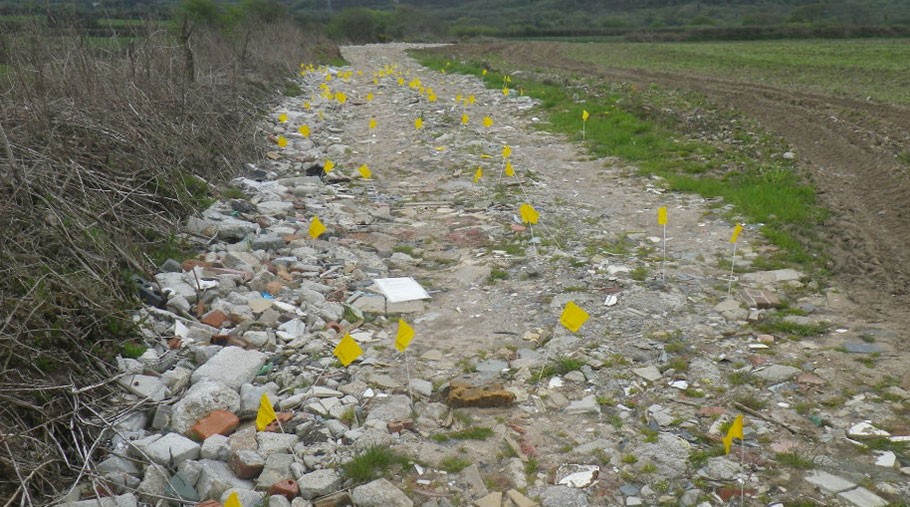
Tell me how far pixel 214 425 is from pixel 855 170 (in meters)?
7.88

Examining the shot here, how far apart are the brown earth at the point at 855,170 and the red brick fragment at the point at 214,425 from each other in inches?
168

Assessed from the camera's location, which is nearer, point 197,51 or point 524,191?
point 524,191

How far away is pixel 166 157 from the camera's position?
6543 millimetres

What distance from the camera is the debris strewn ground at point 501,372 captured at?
3.11 meters

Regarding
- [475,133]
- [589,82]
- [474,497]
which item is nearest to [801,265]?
[474,497]

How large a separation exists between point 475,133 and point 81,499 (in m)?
9.16

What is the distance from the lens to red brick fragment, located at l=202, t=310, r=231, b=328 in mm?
4453

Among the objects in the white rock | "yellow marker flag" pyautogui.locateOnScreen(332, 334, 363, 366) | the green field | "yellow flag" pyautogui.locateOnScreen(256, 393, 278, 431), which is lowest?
the white rock

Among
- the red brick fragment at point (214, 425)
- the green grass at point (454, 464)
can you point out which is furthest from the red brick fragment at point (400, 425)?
the red brick fragment at point (214, 425)

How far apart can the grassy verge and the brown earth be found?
0.29m

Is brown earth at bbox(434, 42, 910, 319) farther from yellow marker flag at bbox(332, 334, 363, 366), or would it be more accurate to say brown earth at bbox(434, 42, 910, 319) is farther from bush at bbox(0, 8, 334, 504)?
bush at bbox(0, 8, 334, 504)

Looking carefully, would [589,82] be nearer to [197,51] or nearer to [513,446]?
[197,51]

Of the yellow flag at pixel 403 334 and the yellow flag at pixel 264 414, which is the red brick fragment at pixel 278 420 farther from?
the yellow flag at pixel 403 334

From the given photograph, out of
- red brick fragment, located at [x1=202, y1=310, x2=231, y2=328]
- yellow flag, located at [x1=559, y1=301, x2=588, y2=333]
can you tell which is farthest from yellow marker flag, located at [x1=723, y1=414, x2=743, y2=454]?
red brick fragment, located at [x1=202, y1=310, x2=231, y2=328]
